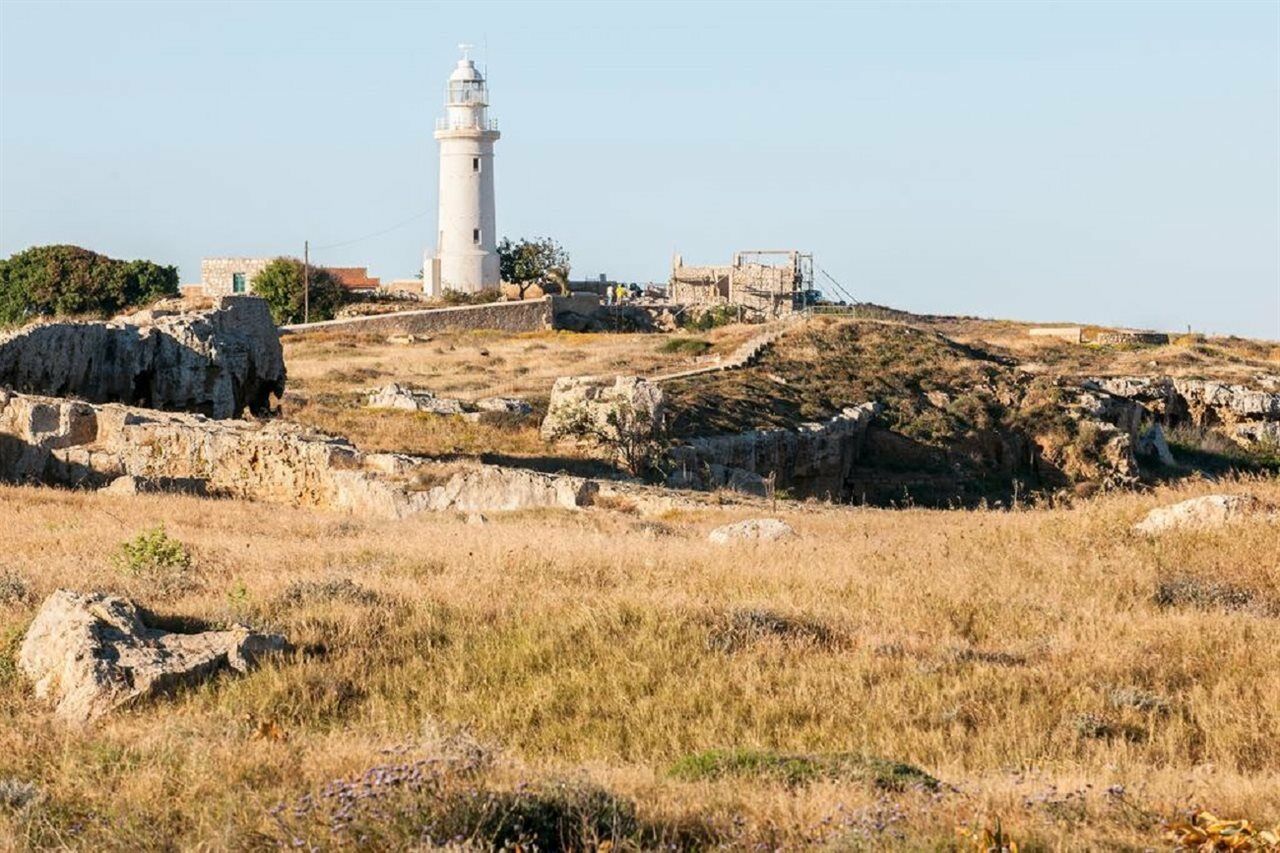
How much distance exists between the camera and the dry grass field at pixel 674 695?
→ 22.3 ft

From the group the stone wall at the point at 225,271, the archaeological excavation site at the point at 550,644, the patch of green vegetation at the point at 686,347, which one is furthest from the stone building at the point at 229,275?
the archaeological excavation site at the point at 550,644

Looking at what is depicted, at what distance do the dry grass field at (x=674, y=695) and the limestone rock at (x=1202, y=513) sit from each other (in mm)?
502

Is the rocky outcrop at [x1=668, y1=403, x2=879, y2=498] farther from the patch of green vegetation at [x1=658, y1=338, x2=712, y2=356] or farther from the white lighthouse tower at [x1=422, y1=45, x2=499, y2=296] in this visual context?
the white lighthouse tower at [x1=422, y1=45, x2=499, y2=296]

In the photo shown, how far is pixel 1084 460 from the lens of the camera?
1673 inches

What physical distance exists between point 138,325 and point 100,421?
6288 mm

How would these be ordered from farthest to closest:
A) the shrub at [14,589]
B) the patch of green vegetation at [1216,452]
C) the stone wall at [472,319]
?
1. the stone wall at [472,319]
2. the patch of green vegetation at [1216,452]
3. the shrub at [14,589]

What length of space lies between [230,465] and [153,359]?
22.9ft

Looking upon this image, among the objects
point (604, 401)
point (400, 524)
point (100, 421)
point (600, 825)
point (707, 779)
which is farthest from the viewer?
point (604, 401)

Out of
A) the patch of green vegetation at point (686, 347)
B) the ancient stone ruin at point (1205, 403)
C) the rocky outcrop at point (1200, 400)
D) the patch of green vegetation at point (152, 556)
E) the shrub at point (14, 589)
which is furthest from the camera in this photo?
the patch of green vegetation at point (686, 347)

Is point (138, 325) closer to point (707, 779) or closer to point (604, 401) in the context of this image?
point (604, 401)

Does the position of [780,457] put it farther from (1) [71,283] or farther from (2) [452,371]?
(1) [71,283]

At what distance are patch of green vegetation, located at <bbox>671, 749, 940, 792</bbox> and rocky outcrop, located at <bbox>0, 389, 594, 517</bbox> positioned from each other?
44.2 feet

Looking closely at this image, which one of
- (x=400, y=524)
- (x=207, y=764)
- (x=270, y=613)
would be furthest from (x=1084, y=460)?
(x=207, y=764)

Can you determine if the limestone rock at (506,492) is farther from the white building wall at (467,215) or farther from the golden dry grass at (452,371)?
the white building wall at (467,215)
